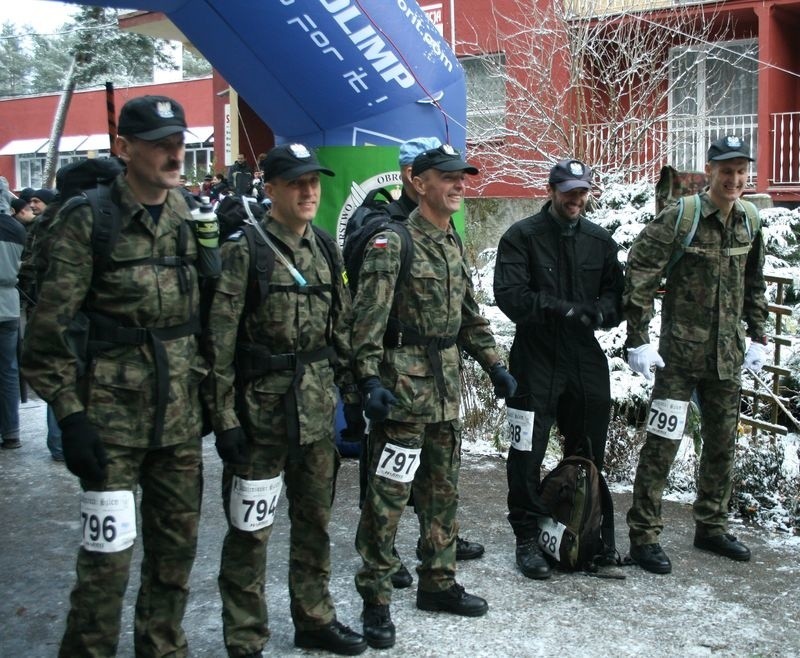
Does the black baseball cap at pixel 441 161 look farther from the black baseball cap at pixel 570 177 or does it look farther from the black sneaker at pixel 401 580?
the black sneaker at pixel 401 580

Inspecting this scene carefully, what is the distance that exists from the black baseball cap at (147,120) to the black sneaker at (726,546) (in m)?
3.44

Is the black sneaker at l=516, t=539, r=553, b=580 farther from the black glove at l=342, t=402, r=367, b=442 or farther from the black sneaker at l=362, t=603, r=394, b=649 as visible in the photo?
the black glove at l=342, t=402, r=367, b=442

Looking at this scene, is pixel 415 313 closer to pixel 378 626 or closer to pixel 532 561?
pixel 378 626

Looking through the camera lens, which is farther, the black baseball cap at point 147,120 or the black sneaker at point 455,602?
the black sneaker at point 455,602

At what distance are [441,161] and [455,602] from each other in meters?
1.94

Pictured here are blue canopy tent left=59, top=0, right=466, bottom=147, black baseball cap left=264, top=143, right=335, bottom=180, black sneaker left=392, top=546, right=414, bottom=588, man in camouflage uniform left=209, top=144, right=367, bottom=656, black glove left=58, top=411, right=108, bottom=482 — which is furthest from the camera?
blue canopy tent left=59, top=0, right=466, bottom=147

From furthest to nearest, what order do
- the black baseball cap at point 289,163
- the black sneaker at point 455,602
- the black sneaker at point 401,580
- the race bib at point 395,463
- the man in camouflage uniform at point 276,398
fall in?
the black sneaker at point 401,580 < the black sneaker at point 455,602 < the race bib at point 395,463 < the black baseball cap at point 289,163 < the man in camouflage uniform at point 276,398

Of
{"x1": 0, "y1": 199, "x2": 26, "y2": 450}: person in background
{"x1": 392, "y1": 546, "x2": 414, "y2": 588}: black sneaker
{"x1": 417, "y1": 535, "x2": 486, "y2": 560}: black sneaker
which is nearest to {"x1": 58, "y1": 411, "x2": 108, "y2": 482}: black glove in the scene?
{"x1": 392, "y1": 546, "x2": 414, "y2": 588}: black sneaker

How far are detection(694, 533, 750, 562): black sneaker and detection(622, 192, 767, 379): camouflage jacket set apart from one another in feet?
2.85

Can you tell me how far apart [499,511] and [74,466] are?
10.6 ft

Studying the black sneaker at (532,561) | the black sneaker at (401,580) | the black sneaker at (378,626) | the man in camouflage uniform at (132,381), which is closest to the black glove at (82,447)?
the man in camouflage uniform at (132,381)

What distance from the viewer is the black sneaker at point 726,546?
16.6 ft

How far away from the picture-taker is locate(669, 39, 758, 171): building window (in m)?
14.6

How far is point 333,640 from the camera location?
13.1 feet
